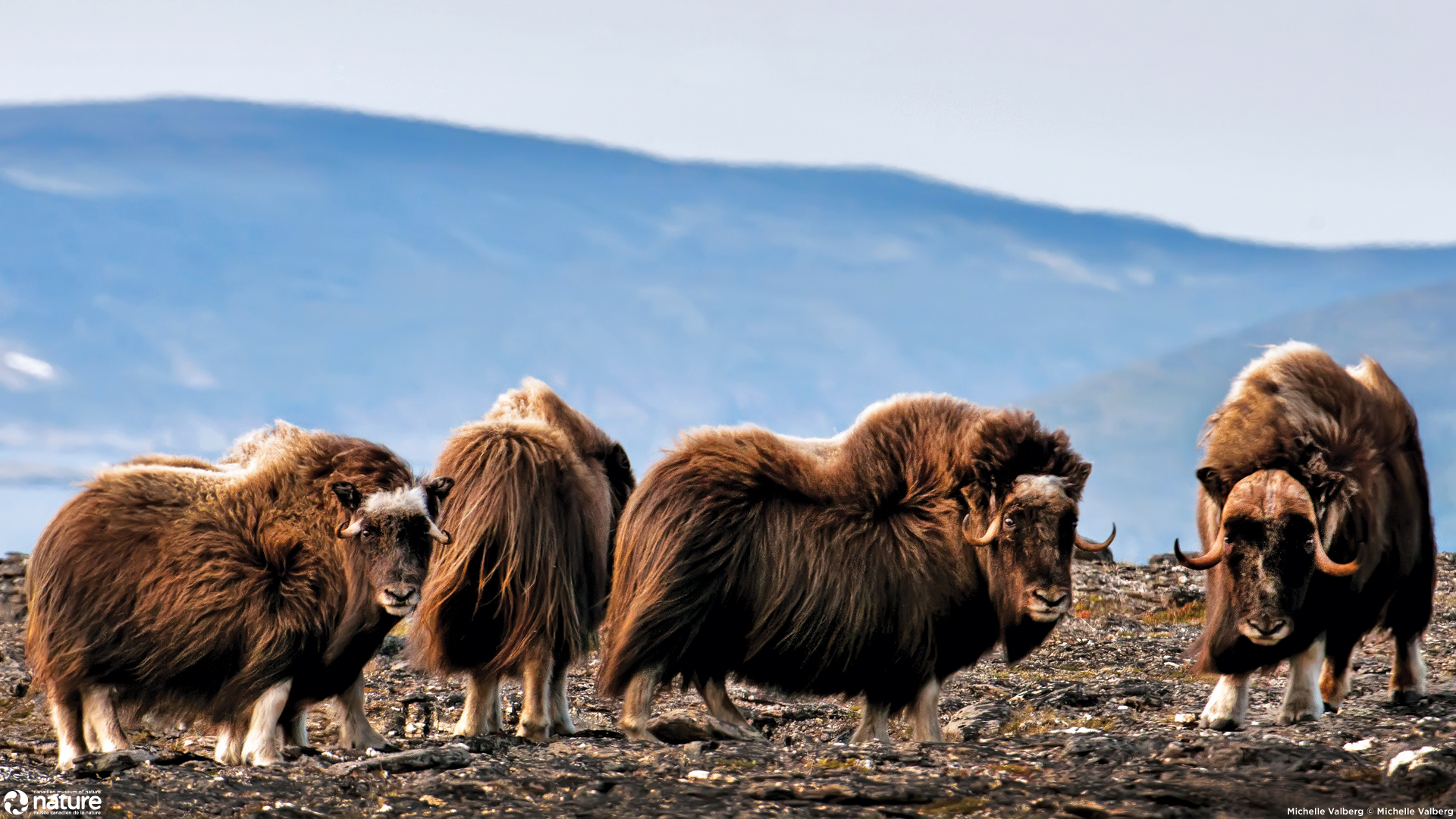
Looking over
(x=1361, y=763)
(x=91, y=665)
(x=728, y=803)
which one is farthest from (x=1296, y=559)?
(x=91, y=665)

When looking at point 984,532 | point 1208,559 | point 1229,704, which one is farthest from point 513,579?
point 1229,704

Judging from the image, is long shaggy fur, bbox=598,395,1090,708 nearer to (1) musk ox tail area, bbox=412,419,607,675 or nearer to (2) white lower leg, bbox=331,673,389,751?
(1) musk ox tail area, bbox=412,419,607,675

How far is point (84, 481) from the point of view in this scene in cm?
480

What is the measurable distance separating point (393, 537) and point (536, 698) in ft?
2.42

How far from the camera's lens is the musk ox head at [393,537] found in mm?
4352

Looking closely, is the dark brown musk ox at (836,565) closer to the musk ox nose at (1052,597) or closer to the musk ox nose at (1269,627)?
the musk ox nose at (1052,597)

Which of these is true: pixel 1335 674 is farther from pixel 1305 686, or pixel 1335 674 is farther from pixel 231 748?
pixel 231 748

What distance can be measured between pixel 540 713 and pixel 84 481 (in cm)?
177

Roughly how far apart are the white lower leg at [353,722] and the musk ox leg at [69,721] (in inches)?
32.2

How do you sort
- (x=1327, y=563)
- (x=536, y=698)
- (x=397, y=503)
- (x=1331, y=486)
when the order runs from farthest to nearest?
(x=536, y=698)
(x=397, y=503)
(x=1331, y=486)
(x=1327, y=563)

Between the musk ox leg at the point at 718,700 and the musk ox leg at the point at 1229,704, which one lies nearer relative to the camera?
the musk ox leg at the point at 1229,704

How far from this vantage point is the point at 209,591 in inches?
179

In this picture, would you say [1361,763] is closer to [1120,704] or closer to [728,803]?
[728,803]

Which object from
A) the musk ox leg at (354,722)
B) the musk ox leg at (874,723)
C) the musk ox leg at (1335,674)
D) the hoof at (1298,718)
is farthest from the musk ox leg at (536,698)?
the musk ox leg at (1335,674)
